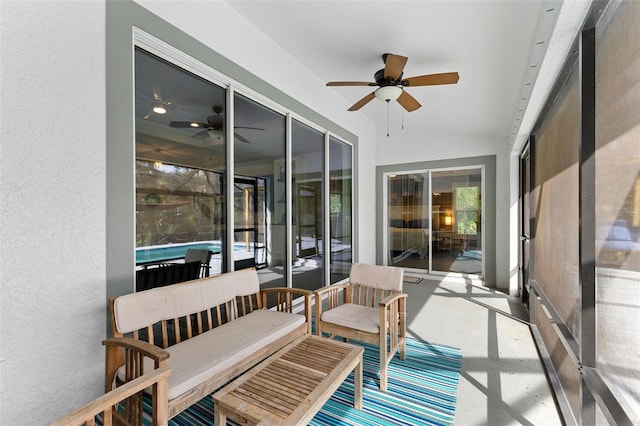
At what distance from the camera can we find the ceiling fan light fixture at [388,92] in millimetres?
3133

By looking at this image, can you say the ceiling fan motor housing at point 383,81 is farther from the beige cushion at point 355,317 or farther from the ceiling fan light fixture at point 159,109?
the beige cushion at point 355,317

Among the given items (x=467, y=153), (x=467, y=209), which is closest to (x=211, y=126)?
(x=467, y=153)

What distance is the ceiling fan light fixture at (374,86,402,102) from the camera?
10.3 feet

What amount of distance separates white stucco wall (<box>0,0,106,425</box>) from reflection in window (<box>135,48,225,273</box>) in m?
0.32

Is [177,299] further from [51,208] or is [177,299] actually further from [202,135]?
[202,135]

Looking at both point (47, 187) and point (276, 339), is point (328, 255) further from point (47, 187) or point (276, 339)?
point (47, 187)

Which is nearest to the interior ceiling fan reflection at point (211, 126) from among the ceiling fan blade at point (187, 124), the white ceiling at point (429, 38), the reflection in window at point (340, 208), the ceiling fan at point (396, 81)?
the ceiling fan blade at point (187, 124)

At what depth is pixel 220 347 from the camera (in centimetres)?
194

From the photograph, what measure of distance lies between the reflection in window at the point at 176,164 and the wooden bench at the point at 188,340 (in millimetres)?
399

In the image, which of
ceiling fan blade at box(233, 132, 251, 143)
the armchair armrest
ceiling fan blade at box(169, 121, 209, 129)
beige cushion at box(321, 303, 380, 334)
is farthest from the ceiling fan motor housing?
the armchair armrest

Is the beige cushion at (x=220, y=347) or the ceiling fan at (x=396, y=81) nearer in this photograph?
the beige cushion at (x=220, y=347)

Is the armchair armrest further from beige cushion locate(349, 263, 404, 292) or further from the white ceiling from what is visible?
the white ceiling

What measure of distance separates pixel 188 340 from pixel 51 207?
46.8 inches

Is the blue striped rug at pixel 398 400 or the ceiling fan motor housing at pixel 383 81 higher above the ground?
the ceiling fan motor housing at pixel 383 81
